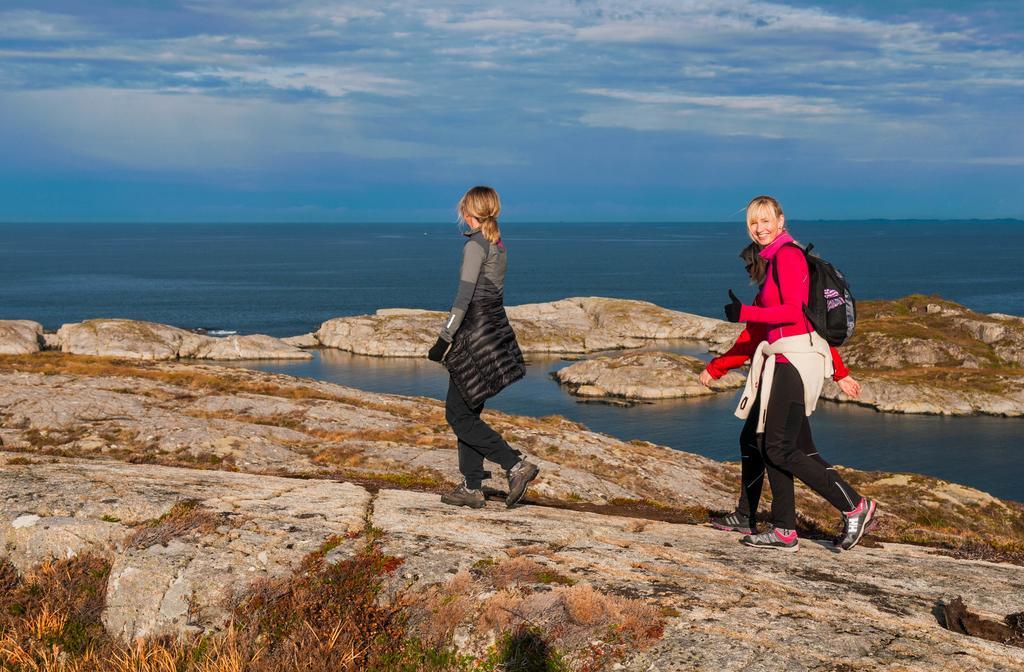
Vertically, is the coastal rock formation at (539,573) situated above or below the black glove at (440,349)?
below

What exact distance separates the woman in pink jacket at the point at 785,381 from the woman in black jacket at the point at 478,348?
10.2ft

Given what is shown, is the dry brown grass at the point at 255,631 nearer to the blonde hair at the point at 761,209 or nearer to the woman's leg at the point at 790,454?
the woman's leg at the point at 790,454

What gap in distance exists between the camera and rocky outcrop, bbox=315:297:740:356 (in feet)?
Answer: 495

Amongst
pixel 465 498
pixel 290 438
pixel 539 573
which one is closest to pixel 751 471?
pixel 465 498

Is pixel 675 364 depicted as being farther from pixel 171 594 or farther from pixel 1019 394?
pixel 171 594

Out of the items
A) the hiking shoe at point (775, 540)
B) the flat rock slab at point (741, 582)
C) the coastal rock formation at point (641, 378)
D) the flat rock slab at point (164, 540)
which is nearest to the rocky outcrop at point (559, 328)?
the coastal rock formation at point (641, 378)

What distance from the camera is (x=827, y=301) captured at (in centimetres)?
980

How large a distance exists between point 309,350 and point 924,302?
121304 mm

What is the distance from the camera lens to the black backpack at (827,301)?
9766 mm

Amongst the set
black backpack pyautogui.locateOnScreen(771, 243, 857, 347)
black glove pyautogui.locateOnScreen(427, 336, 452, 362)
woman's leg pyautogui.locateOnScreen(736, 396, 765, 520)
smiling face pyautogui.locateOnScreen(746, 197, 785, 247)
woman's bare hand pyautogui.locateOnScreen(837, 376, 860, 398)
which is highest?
smiling face pyautogui.locateOnScreen(746, 197, 785, 247)

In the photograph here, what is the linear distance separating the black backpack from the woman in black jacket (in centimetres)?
380

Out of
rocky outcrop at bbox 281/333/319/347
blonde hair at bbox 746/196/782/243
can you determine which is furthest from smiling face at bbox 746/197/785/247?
rocky outcrop at bbox 281/333/319/347

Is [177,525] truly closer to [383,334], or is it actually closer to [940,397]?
[940,397]

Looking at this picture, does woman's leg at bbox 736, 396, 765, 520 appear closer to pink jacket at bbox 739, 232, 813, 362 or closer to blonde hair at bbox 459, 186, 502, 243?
pink jacket at bbox 739, 232, 813, 362
